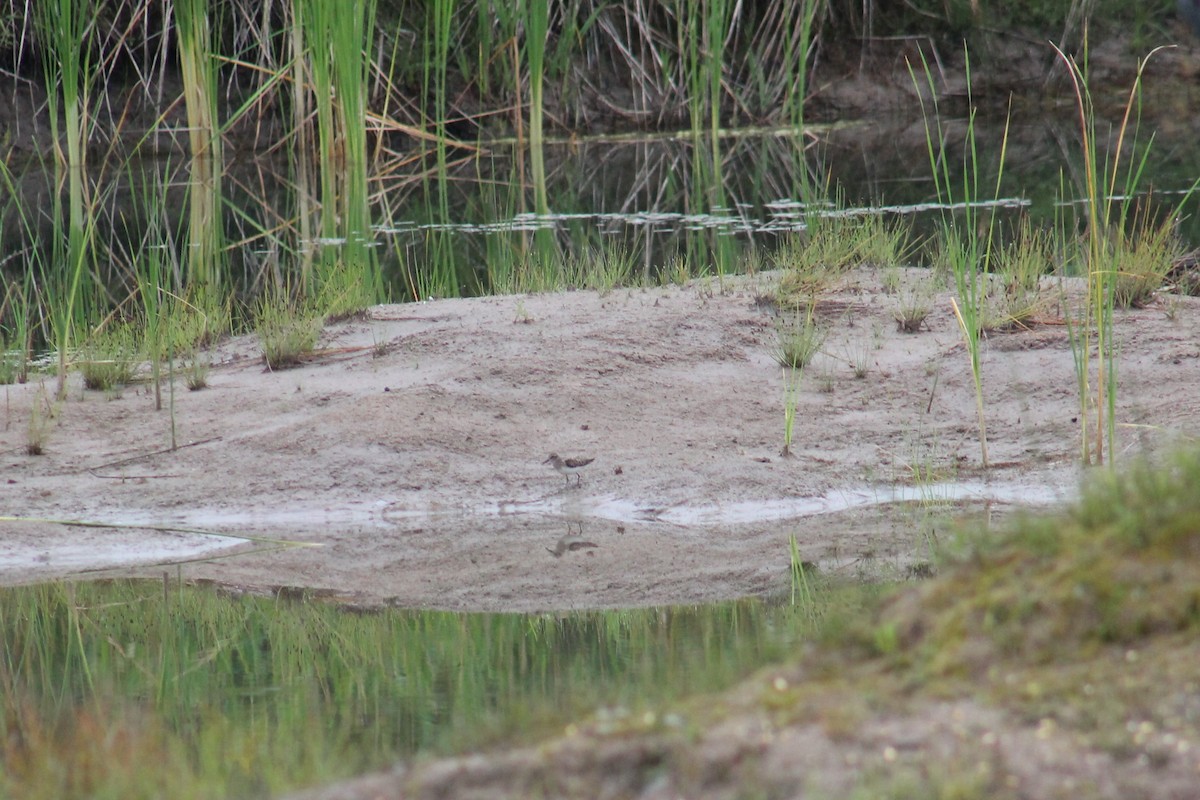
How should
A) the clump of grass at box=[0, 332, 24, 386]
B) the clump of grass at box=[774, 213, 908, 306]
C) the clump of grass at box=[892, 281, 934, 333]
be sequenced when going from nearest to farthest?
the clump of grass at box=[0, 332, 24, 386]
the clump of grass at box=[892, 281, 934, 333]
the clump of grass at box=[774, 213, 908, 306]

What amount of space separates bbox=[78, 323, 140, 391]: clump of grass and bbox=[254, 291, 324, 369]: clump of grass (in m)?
0.45

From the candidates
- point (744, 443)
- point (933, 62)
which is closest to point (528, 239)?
point (744, 443)

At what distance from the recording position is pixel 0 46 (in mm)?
12016

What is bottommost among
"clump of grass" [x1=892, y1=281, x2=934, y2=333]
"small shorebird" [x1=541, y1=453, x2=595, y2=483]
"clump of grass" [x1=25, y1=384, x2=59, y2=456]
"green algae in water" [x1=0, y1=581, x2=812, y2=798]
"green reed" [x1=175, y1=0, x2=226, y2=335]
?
"green algae in water" [x1=0, y1=581, x2=812, y2=798]

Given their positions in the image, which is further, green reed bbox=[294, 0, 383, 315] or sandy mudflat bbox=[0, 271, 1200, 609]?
green reed bbox=[294, 0, 383, 315]

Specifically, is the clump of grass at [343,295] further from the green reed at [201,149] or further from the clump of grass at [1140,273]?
the clump of grass at [1140,273]

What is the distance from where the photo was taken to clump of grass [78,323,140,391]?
484cm

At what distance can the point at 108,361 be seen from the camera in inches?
190

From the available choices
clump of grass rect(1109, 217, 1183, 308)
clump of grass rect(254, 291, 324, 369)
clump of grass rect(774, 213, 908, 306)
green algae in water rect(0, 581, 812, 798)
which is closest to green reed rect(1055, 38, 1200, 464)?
clump of grass rect(1109, 217, 1183, 308)

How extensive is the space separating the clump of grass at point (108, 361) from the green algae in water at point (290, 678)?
136 centimetres

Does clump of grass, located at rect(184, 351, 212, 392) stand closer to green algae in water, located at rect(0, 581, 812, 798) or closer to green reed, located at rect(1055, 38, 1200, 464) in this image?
green algae in water, located at rect(0, 581, 812, 798)

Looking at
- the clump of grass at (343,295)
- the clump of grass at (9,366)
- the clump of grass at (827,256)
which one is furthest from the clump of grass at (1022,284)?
the clump of grass at (9,366)

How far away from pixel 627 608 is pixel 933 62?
12.1 m

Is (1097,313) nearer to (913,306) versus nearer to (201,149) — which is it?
(913,306)
